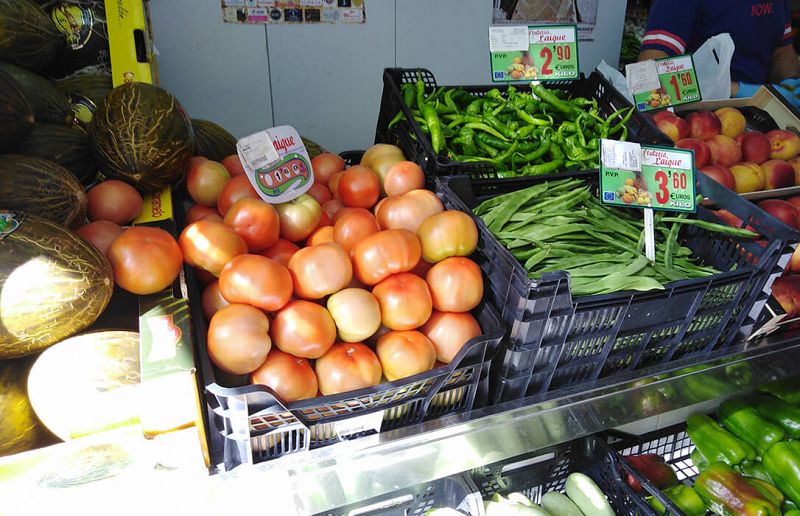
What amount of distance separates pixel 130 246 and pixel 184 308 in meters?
0.18

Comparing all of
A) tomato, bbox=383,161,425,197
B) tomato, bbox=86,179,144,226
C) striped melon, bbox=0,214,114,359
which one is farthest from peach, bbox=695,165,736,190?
striped melon, bbox=0,214,114,359

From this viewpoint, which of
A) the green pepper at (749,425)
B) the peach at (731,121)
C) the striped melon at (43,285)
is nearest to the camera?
the striped melon at (43,285)

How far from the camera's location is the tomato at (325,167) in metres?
1.76

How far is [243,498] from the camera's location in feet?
3.35

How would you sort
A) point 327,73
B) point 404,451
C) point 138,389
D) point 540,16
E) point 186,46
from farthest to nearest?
point 540,16
point 327,73
point 186,46
point 404,451
point 138,389

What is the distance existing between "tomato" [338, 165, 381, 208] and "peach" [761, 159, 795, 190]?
1.81 meters

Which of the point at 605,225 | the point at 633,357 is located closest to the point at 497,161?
the point at 605,225

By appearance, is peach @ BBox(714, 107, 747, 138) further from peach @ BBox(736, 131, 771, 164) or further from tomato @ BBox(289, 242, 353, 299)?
tomato @ BBox(289, 242, 353, 299)

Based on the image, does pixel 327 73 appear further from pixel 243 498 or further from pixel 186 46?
pixel 243 498

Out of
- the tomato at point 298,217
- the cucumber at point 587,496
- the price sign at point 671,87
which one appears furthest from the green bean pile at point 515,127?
the cucumber at point 587,496

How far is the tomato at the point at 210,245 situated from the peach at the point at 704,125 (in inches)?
85.4

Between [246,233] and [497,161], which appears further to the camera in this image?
[497,161]

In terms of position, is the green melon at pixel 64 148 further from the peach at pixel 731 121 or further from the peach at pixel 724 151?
the peach at pixel 731 121

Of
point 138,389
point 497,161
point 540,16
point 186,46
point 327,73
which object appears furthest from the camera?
point 540,16
